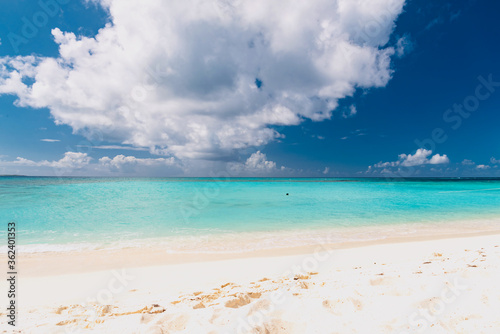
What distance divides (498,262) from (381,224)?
800 cm

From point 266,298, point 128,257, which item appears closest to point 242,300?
A: point 266,298

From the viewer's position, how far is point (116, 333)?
3.10m

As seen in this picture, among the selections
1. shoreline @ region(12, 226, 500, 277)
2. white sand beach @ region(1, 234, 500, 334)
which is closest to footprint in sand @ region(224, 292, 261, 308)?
white sand beach @ region(1, 234, 500, 334)

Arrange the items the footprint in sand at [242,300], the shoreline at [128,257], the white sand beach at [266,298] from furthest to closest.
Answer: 1. the shoreline at [128,257]
2. the footprint in sand at [242,300]
3. the white sand beach at [266,298]

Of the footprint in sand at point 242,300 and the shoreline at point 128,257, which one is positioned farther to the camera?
the shoreline at point 128,257

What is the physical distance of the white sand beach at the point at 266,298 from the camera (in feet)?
10.7

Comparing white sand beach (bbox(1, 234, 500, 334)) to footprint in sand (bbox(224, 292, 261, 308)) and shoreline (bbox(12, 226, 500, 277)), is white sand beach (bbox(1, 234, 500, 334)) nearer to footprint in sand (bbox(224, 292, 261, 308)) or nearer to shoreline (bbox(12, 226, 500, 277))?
footprint in sand (bbox(224, 292, 261, 308))

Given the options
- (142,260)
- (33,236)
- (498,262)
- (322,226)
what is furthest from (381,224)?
(33,236)

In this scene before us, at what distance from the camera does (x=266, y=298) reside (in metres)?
4.05

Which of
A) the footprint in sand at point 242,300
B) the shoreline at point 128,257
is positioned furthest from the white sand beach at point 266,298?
the shoreline at point 128,257

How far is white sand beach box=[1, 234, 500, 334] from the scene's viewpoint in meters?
3.26

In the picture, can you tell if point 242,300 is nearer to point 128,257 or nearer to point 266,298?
point 266,298

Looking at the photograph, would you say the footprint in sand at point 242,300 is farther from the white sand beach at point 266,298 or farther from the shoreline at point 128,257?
the shoreline at point 128,257

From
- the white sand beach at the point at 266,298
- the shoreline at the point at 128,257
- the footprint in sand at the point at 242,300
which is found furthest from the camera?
the shoreline at the point at 128,257
